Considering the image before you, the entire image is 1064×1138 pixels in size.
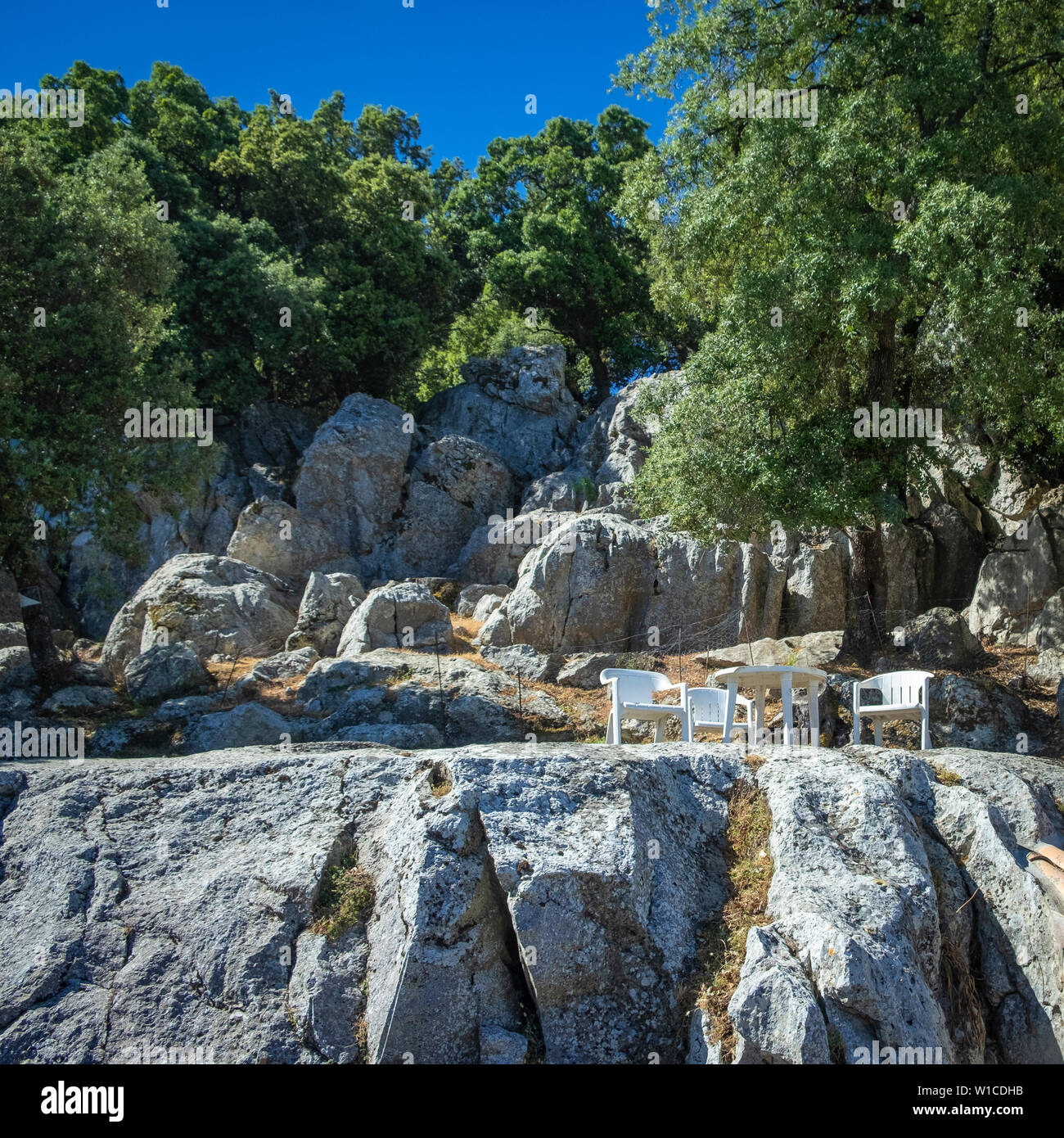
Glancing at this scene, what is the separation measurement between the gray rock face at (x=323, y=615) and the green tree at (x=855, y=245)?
6.77m

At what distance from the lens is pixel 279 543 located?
2438 cm

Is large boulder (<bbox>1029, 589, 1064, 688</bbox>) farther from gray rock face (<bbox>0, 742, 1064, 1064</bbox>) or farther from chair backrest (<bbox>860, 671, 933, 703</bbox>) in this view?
gray rock face (<bbox>0, 742, 1064, 1064</bbox>)

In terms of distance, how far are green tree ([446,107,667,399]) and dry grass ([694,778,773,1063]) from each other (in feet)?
86.3

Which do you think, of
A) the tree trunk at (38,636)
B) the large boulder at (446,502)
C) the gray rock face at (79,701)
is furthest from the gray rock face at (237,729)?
the large boulder at (446,502)

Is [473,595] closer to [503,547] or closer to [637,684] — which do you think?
[503,547]

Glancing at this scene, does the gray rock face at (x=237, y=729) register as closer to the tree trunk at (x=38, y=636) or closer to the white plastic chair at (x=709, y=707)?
the tree trunk at (x=38, y=636)

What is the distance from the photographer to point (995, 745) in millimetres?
12445

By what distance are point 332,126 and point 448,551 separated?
69.1 feet

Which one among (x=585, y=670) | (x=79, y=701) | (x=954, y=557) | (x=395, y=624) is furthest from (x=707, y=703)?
(x=954, y=557)

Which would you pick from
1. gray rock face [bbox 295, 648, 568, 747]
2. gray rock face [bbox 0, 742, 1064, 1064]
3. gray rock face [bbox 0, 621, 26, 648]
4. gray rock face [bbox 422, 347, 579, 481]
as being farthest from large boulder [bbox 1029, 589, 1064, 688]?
gray rock face [bbox 0, 621, 26, 648]

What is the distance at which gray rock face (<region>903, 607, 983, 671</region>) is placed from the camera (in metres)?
14.9

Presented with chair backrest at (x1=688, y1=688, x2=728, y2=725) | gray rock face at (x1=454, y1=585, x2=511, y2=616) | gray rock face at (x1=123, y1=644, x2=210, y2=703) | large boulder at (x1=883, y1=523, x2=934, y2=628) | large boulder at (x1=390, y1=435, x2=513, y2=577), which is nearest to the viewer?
chair backrest at (x1=688, y1=688, x2=728, y2=725)

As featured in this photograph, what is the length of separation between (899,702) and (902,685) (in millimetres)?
189
